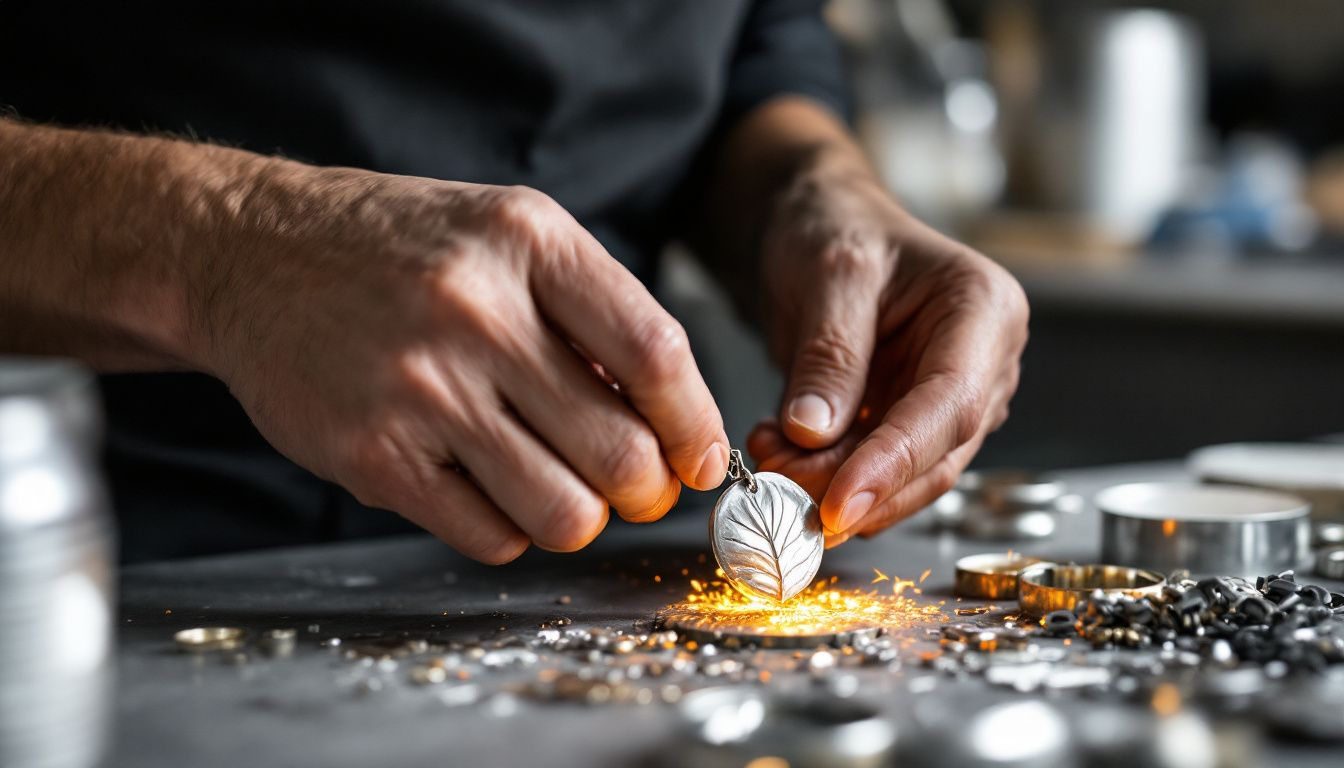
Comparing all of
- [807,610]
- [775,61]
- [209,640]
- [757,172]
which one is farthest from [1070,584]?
[775,61]

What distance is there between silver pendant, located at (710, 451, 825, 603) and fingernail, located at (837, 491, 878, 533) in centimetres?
2

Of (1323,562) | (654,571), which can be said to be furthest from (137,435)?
(1323,562)

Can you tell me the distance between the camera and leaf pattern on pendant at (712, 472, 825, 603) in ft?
2.91

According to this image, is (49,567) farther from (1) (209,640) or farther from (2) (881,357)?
(2) (881,357)

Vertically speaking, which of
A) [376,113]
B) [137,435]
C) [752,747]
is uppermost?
[376,113]

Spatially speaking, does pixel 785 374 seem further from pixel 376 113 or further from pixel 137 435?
pixel 137 435

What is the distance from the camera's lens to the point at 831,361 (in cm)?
106

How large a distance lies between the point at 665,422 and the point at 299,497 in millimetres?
611

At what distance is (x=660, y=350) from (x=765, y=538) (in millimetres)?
183

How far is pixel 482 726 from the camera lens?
2.02ft

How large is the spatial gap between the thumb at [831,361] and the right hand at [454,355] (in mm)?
191

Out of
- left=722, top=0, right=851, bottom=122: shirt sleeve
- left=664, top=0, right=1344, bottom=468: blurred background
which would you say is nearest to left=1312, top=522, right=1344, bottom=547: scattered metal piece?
left=722, top=0, right=851, bottom=122: shirt sleeve

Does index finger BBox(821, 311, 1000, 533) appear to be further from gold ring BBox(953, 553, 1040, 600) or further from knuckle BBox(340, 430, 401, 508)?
knuckle BBox(340, 430, 401, 508)

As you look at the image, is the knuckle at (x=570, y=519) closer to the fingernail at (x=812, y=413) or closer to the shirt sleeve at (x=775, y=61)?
the fingernail at (x=812, y=413)
